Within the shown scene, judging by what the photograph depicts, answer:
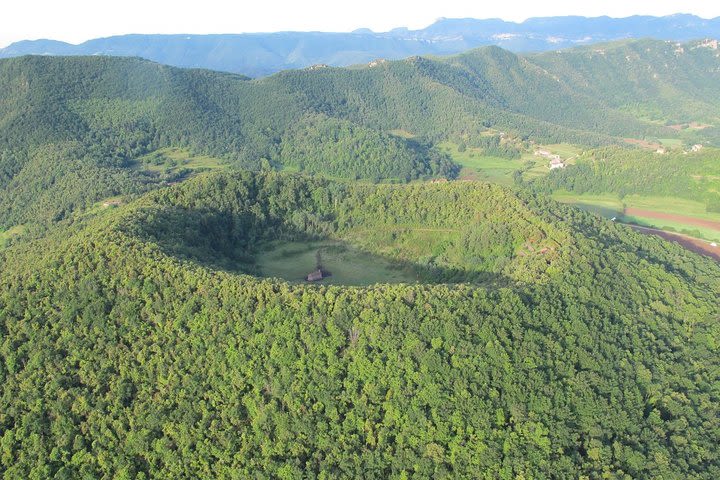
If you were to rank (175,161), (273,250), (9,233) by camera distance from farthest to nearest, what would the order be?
(175,161), (9,233), (273,250)

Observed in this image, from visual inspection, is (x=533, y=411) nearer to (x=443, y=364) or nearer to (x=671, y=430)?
(x=443, y=364)

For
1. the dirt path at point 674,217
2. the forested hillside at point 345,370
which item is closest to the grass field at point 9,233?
the forested hillside at point 345,370

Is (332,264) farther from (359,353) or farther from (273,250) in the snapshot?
(359,353)

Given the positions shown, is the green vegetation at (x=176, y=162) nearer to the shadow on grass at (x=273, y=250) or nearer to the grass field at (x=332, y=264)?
the shadow on grass at (x=273, y=250)

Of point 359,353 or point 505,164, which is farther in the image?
point 505,164

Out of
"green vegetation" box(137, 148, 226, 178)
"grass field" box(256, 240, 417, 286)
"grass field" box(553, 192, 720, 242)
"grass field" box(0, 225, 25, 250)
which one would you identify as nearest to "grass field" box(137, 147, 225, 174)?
"green vegetation" box(137, 148, 226, 178)

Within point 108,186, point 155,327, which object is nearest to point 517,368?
point 155,327

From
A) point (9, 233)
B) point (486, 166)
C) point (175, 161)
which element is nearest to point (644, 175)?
point (486, 166)
